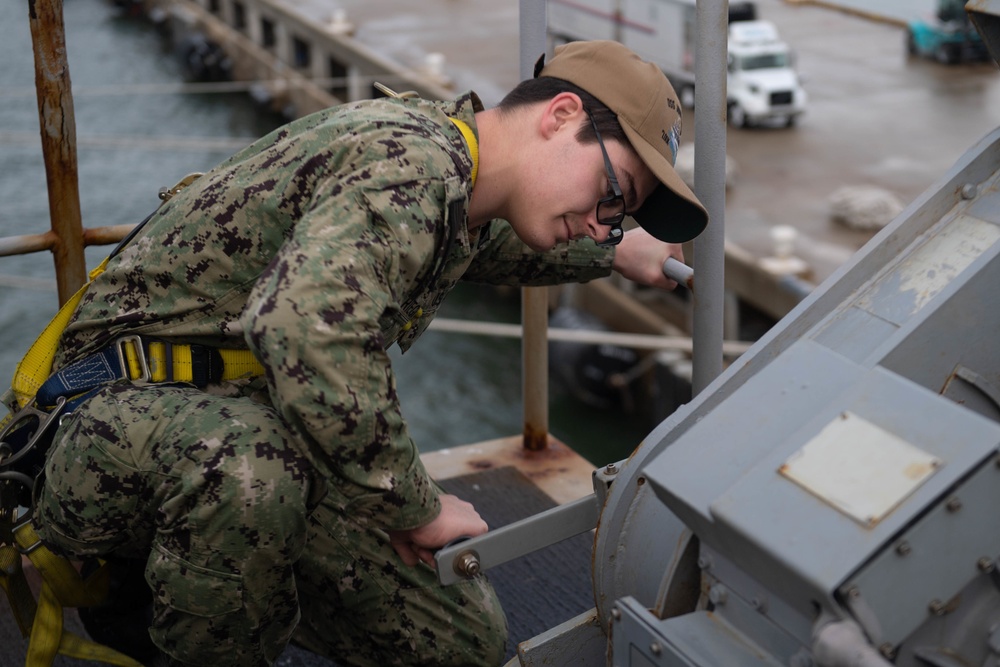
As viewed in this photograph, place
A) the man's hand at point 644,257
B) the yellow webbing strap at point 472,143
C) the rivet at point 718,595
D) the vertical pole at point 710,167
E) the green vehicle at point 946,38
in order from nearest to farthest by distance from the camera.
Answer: the rivet at point 718,595, the yellow webbing strap at point 472,143, the vertical pole at point 710,167, the man's hand at point 644,257, the green vehicle at point 946,38

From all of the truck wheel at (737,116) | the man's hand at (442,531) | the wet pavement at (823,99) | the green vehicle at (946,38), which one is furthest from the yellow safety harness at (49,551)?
the green vehicle at (946,38)


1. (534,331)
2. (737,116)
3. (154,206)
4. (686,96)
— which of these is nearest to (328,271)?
(534,331)

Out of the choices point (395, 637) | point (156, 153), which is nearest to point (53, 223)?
point (395, 637)

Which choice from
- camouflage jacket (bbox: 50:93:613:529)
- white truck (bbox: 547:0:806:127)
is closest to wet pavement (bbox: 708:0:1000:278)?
white truck (bbox: 547:0:806:127)

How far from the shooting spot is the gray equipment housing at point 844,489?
4.76 feet

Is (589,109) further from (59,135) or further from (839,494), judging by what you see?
(59,135)

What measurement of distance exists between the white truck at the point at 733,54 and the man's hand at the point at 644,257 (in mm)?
13712

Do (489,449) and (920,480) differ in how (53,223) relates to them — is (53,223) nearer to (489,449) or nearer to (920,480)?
(489,449)

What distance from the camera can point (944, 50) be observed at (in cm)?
1912

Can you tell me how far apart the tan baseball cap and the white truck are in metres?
14.1

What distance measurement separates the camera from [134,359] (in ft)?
7.12

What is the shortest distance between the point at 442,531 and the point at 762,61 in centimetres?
1560

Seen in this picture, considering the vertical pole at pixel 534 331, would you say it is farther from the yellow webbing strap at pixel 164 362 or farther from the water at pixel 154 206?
the water at pixel 154 206

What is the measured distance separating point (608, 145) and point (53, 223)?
1424 millimetres
